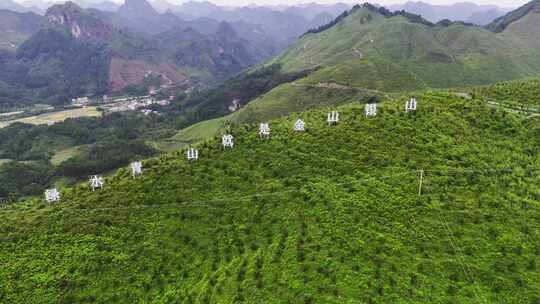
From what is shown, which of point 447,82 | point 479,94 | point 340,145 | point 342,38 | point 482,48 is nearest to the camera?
point 340,145

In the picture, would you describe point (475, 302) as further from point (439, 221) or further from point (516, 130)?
point (516, 130)

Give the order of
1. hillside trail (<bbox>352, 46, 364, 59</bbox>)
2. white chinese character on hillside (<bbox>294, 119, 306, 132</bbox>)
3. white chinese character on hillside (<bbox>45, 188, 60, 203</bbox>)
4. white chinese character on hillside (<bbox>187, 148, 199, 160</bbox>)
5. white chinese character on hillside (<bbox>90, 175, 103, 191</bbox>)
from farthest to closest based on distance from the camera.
Answer: hillside trail (<bbox>352, 46, 364, 59</bbox>) < white chinese character on hillside (<bbox>294, 119, 306, 132</bbox>) < white chinese character on hillside (<bbox>187, 148, 199, 160</bbox>) < white chinese character on hillside (<bbox>90, 175, 103, 191</bbox>) < white chinese character on hillside (<bbox>45, 188, 60, 203</bbox>)

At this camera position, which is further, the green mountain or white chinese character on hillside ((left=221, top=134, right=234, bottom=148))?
the green mountain

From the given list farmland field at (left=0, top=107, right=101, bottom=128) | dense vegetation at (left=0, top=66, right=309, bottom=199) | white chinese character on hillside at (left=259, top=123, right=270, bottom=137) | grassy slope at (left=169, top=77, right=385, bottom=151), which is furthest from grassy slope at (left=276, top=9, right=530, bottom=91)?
farmland field at (left=0, top=107, right=101, bottom=128)

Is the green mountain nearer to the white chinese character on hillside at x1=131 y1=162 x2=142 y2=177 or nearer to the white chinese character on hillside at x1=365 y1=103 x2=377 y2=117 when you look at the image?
the white chinese character on hillside at x1=365 y1=103 x2=377 y2=117

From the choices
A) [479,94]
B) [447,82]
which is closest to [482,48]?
[447,82]

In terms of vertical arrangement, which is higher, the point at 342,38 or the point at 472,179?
the point at 342,38

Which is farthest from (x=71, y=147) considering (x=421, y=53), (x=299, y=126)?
(x=421, y=53)

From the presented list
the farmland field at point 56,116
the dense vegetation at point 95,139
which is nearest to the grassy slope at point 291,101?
the dense vegetation at point 95,139
